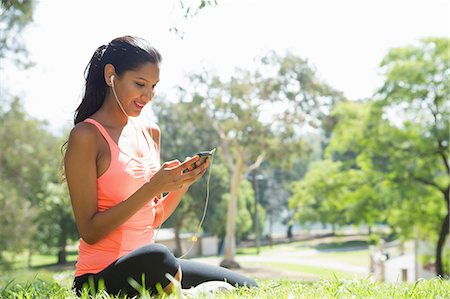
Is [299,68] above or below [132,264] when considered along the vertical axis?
above

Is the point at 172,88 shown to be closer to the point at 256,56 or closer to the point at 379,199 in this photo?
the point at 256,56

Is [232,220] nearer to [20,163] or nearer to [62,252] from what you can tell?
[20,163]

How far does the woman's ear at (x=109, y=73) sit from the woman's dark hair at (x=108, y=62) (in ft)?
0.04

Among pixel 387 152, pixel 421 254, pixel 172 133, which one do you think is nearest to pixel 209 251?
pixel 172 133

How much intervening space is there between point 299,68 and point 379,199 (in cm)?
689

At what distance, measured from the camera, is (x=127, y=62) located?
1.98 m

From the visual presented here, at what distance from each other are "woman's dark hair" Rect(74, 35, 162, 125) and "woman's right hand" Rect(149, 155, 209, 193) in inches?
15.2

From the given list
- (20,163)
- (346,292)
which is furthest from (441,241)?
(346,292)

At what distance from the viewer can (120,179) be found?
1937mm

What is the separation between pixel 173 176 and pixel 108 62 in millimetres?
504

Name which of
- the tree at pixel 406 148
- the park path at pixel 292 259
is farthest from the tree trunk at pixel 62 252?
the tree at pixel 406 148

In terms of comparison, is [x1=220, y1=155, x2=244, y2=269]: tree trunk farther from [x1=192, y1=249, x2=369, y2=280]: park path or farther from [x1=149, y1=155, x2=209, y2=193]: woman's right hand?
[x1=149, y1=155, x2=209, y2=193]: woman's right hand

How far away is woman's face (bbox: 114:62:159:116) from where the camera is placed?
1983 mm

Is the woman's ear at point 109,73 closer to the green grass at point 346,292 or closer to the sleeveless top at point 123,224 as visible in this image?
the sleeveless top at point 123,224
